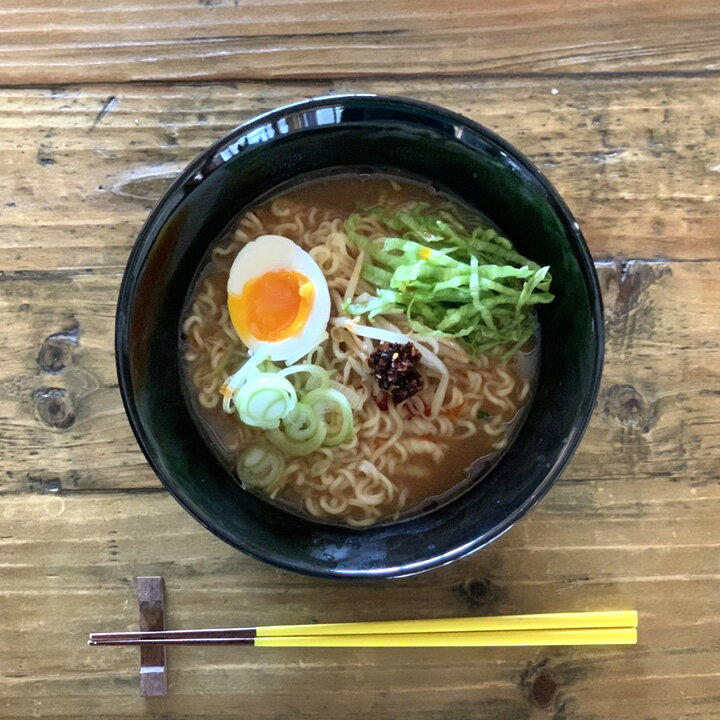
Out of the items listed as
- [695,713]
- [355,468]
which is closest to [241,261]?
[355,468]

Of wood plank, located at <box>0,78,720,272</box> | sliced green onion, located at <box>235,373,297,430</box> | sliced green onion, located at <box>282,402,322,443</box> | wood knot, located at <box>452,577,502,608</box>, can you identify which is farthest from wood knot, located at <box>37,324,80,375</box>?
wood knot, located at <box>452,577,502,608</box>

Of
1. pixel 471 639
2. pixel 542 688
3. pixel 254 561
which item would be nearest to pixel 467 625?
pixel 471 639

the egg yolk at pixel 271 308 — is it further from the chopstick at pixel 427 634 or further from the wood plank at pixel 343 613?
the chopstick at pixel 427 634

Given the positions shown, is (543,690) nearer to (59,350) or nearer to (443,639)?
(443,639)

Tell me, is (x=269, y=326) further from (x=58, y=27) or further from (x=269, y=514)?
(x=58, y=27)

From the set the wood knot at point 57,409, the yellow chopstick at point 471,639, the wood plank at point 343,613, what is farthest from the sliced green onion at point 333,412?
the wood knot at point 57,409

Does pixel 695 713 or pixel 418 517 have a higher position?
pixel 418 517
